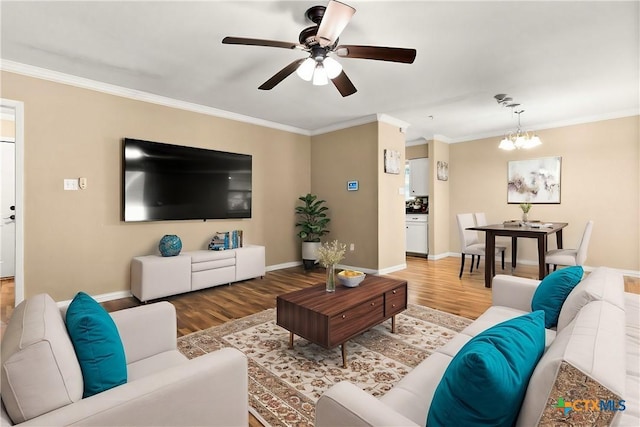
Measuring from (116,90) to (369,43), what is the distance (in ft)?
10.0

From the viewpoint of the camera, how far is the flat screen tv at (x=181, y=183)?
389 centimetres

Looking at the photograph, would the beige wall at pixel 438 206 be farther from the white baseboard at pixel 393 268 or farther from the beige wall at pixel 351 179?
the beige wall at pixel 351 179

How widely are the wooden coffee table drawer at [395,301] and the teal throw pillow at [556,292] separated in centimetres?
106

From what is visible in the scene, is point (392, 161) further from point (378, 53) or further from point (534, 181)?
point (378, 53)

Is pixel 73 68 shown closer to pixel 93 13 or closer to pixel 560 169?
pixel 93 13

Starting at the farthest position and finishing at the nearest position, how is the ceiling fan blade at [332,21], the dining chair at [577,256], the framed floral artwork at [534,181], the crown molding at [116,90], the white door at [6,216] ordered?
the framed floral artwork at [534,181] < the white door at [6,216] < the dining chair at [577,256] < the crown molding at [116,90] < the ceiling fan blade at [332,21]

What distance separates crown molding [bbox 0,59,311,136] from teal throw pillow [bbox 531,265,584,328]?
4.48 metres

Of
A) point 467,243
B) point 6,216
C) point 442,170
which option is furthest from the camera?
point 442,170

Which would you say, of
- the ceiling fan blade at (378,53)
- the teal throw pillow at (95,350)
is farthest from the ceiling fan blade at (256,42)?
the teal throw pillow at (95,350)

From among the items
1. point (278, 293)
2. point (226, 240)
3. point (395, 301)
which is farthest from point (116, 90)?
point (395, 301)

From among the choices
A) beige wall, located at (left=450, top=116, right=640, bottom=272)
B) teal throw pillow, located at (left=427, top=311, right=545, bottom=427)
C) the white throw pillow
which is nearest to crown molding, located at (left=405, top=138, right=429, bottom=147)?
beige wall, located at (left=450, top=116, right=640, bottom=272)

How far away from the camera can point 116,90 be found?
149 inches

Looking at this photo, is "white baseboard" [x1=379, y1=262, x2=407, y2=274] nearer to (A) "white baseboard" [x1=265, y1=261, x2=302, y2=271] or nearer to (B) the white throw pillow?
(A) "white baseboard" [x1=265, y1=261, x2=302, y2=271]

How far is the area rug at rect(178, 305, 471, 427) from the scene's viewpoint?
6.16 feet
